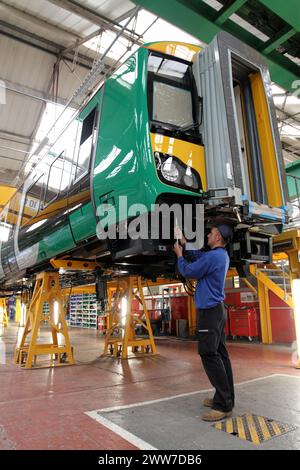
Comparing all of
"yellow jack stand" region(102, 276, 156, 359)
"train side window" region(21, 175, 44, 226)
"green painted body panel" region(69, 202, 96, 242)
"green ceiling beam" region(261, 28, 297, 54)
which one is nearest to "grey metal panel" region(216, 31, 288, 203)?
"green ceiling beam" region(261, 28, 297, 54)

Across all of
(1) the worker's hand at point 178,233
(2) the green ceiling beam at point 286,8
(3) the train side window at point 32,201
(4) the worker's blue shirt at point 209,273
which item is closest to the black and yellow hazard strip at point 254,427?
(4) the worker's blue shirt at point 209,273

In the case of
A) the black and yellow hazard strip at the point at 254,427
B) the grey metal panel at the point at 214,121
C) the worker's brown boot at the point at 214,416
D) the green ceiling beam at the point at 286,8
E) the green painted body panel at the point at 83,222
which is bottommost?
the black and yellow hazard strip at the point at 254,427

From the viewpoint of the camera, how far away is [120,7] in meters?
7.39

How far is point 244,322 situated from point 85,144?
6.44 meters

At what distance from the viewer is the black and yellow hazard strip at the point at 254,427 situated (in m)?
2.16

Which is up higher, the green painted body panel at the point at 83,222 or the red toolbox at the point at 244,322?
the green painted body panel at the point at 83,222

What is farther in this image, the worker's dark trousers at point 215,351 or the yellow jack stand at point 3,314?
the yellow jack stand at point 3,314

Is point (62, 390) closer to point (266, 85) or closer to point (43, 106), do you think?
point (266, 85)

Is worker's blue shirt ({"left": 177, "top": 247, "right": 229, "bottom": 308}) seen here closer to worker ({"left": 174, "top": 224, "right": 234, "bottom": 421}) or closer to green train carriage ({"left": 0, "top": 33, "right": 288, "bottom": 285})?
worker ({"left": 174, "top": 224, "right": 234, "bottom": 421})

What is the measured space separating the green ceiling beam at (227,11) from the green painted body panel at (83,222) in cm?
196

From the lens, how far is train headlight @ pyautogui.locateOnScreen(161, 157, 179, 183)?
253 cm

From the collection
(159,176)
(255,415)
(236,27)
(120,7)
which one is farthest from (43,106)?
(255,415)

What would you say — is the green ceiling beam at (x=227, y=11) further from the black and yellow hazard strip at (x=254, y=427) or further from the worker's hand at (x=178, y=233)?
the black and yellow hazard strip at (x=254, y=427)
